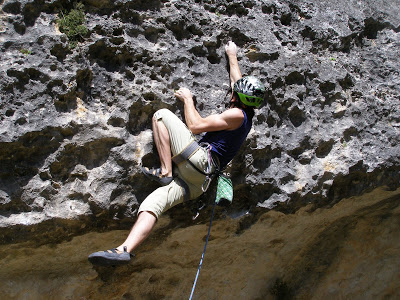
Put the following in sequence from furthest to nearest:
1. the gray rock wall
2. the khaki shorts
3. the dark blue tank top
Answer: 1. the dark blue tank top
2. the khaki shorts
3. the gray rock wall

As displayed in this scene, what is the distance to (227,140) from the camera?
452cm

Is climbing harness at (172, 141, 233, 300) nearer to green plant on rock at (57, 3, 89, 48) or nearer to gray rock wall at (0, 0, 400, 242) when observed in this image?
gray rock wall at (0, 0, 400, 242)

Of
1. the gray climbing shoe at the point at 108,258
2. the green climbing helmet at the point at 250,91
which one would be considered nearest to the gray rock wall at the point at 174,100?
the green climbing helmet at the point at 250,91

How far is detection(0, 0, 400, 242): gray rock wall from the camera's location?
4.28m

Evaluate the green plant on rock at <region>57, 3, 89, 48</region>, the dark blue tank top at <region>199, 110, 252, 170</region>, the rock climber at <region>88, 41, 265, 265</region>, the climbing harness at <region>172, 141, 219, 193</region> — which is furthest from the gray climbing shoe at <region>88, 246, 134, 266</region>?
the green plant on rock at <region>57, 3, 89, 48</region>

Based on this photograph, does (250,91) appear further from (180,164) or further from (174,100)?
(180,164)

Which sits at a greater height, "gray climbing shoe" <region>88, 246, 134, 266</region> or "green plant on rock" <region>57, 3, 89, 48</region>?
"green plant on rock" <region>57, 3, 89, 48</region>

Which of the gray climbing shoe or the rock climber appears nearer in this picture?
the gray climbing shoe

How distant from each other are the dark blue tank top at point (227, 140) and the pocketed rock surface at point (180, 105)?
0.35 meters

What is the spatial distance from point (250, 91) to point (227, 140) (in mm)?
516

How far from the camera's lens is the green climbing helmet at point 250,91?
449 centimetres

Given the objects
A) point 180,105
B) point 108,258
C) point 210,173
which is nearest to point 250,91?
point 180,105

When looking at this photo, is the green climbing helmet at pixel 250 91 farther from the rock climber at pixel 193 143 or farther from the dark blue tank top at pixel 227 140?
the dark blue tank top at pixel 227 140

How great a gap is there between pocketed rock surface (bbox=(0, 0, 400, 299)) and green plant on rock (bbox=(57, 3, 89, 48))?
6cm
